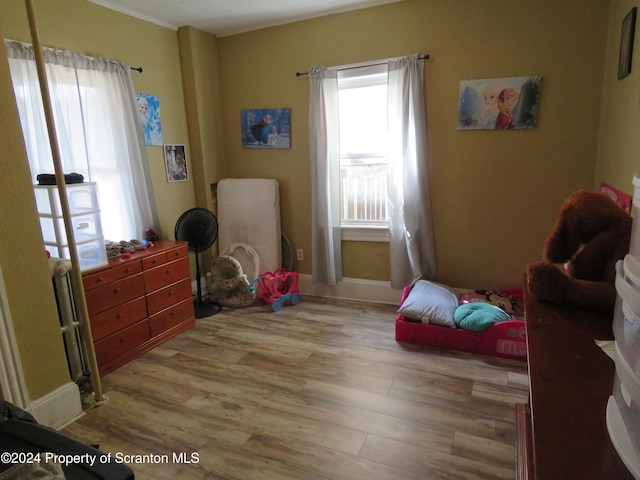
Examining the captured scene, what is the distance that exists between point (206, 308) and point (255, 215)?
100 centimetres

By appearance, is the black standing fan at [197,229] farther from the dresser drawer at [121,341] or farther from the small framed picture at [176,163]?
the dresser drawer at [121,341]

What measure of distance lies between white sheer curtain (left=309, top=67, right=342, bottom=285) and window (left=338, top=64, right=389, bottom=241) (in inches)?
4.2

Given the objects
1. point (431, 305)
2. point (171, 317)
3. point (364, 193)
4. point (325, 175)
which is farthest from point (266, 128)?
point (431, 305)

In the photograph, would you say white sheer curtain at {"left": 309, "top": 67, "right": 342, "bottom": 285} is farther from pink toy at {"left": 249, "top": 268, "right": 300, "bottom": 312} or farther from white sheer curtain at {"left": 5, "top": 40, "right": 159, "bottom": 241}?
white sheer curtain at {"left": 5, "top": 40, "right": 159, "bottom": 241}

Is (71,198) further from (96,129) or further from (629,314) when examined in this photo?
(629,314)

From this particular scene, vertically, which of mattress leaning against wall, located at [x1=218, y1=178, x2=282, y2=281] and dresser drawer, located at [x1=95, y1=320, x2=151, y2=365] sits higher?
mattress leaning against wall, located at [x1=218, y1=178, x2=282, y2=281]

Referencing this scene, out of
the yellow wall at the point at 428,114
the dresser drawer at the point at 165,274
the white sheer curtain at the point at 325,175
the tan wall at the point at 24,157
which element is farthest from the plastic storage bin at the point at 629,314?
the white sheer curtain at the point at 325,175

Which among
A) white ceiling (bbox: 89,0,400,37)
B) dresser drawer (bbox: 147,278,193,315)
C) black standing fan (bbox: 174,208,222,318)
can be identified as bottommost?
dresser drawer (bbox: 147,278,193,315)

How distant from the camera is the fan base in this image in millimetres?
3436

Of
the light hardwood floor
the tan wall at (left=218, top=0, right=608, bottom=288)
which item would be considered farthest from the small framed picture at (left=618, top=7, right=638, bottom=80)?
the light hardwood floor

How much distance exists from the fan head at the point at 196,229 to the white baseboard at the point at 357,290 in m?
1.07

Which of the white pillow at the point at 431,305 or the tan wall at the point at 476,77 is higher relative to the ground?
the tan wall at the point at 476,77

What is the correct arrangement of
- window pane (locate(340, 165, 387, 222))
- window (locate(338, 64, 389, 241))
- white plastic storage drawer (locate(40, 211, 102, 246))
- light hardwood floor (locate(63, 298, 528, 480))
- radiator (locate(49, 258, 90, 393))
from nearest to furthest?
light hardwood floor (locate(63, 298, 528, 480)), radiator (locate(49, 258, 90, 393)), white plastic storage drawer (locate(40, 211, 102, 246)), window (locate(338, 64, 389, 241)), window pane (locate(340, 165, 387, 222))

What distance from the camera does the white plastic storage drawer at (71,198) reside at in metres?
2.25
